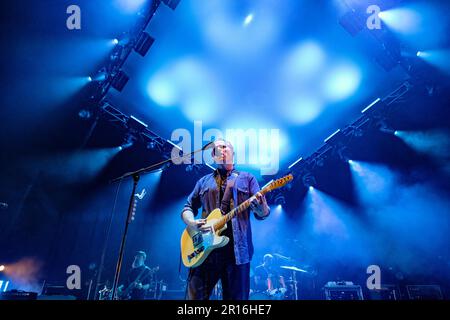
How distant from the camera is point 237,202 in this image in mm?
2564

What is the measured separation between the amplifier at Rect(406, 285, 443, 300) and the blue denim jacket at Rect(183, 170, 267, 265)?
A: 634 centimetres

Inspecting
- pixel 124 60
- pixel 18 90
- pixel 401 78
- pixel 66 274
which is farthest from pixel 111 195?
pixel 401 78

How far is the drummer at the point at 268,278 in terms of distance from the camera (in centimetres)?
702

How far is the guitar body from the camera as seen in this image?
226 cm

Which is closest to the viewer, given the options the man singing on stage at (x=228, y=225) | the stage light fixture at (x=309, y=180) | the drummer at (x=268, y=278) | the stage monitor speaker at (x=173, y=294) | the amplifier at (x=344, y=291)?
the man singing on stage at (x=228, y=225)

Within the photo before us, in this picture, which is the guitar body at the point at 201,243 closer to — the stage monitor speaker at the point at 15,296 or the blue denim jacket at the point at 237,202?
the blue denim jacket at the point at 237,202

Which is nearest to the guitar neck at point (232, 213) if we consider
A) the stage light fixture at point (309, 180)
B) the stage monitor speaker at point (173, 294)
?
the stage monitor speaker at point (173, 294)

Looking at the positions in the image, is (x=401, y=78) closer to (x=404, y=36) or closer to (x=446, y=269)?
(x=404, y=36)

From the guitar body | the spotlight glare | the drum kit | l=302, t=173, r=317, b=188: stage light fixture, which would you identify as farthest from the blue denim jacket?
l=302, t=173, r=317, b=188: stage light fixture

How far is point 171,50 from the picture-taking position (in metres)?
5.92

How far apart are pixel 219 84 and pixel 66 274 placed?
6949mm

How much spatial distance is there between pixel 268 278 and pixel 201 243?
5.66m

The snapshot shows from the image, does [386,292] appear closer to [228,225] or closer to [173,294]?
[173,294]

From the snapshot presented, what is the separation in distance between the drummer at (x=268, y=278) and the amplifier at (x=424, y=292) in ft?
10.1
